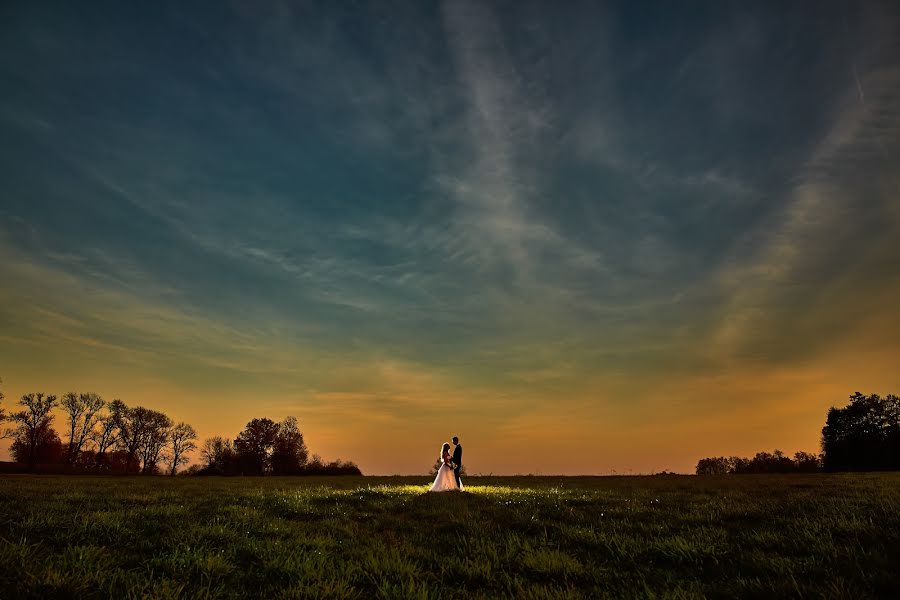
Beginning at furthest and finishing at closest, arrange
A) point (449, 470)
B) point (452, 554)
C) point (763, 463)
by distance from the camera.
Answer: point (763, 463)
point (449, 470)
point (452, 554)

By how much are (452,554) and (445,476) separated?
645 inches

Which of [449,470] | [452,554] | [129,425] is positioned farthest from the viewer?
[129,425]

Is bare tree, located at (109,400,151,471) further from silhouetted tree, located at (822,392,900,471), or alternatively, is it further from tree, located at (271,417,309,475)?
silhouetted tree, located at (822,392,900,471)

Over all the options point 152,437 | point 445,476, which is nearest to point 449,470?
point 445,476

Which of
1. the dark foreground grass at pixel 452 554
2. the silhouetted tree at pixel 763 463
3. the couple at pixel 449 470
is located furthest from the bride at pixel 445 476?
the silhouetted tree at pixel 763 463

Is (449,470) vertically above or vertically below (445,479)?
above

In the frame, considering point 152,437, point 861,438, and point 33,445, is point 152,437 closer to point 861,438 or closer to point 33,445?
point 33,445

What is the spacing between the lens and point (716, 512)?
41.4 feet

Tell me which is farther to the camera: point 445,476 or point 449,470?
point 449,470

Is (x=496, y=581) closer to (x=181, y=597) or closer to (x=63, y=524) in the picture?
(x=181, y=597)

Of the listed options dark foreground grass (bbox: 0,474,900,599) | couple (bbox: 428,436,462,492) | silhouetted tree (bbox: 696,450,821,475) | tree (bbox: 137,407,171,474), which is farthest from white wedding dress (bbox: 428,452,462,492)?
tree (bbox: 137,407,171,474)

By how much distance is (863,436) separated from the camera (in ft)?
240

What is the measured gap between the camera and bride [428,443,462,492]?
23.7 metres

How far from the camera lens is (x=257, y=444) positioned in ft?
296
